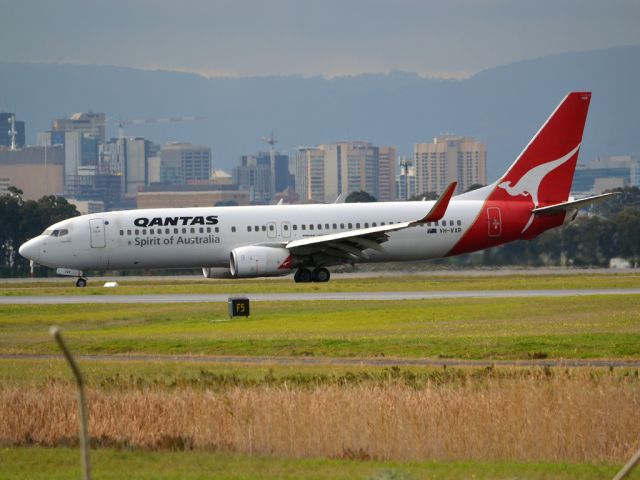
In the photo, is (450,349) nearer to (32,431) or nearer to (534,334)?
(534,334)

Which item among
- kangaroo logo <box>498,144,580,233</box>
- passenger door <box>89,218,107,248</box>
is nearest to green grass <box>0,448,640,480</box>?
passenger door <box>89,218,107,248</box>

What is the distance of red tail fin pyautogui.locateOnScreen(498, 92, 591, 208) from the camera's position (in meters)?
62.3

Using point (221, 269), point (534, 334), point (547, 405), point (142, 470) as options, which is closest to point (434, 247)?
point (221, 269)

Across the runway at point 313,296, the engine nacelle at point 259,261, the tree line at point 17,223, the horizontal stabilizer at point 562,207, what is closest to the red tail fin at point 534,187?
the horizontal stabilizer at point 562,207

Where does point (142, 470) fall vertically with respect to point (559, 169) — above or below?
below

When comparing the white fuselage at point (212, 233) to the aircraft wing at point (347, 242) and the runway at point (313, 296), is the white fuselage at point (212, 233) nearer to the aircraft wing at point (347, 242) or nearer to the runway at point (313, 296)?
the aircraft wing at point (347, 242)

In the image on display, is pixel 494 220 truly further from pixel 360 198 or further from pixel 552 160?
pixel 360 198

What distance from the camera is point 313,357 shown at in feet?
103

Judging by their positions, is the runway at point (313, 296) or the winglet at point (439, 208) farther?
the winglet at point (439, 208)

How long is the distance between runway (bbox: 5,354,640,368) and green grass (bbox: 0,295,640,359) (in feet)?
2.62

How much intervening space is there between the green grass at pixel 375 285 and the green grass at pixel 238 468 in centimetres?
3312

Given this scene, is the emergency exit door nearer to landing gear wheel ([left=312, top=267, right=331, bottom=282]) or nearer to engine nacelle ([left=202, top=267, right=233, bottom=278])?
landing gear wheel ([left=312, top=267, right=331, bottom=282])

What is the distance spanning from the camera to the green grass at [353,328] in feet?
106

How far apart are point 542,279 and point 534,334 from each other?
27600mm
